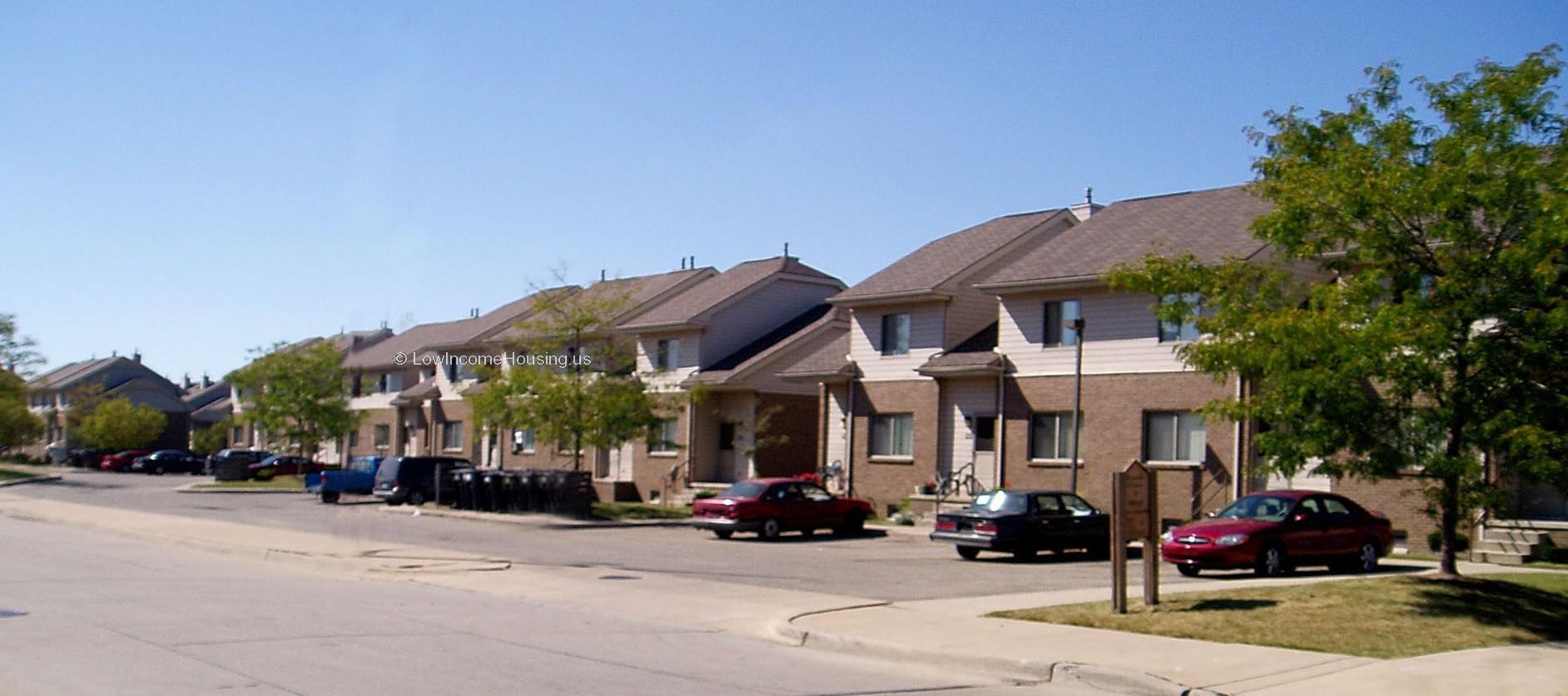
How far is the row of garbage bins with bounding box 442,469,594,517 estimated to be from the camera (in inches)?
1495

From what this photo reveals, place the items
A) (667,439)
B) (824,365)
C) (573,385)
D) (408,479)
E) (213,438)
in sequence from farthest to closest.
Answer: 1. (213,438)
2. (667,439)
3. (408,479)
4. (824,365)
5. (573,385)

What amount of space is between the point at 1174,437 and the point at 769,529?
9.76 metres

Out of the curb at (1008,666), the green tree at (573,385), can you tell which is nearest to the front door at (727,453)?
the green tree at (573,385)

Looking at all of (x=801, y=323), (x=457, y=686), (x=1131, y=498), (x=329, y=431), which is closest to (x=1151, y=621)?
(x=1131, y=498)

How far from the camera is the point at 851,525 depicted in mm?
33344

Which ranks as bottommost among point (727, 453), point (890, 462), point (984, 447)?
point (890, 462)

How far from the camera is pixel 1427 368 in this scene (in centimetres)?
1548

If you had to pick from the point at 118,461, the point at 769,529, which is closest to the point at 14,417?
the point at 118,461

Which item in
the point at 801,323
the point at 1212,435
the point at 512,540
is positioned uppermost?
the point at 801,323

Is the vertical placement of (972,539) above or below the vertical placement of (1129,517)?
below

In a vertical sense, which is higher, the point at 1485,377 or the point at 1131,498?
the point at 1485,377

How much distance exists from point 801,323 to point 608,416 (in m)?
12.1

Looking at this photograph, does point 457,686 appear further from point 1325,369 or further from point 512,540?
point 512,540

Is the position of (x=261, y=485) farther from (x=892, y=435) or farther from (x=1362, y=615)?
(x=1362, y=615)
